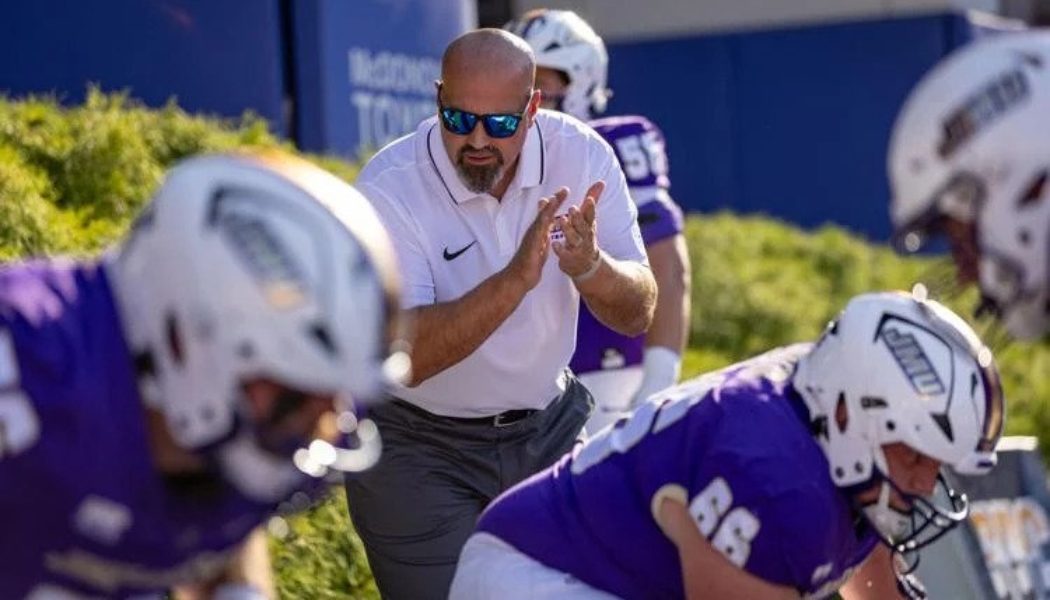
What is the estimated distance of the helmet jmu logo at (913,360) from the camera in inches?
171

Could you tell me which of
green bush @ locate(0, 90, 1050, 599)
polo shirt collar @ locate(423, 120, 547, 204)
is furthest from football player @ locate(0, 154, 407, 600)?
polo shirt collar @ locate(423, 120, 547, 204)

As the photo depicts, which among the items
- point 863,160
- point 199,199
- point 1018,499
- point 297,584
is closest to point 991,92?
point 199,199

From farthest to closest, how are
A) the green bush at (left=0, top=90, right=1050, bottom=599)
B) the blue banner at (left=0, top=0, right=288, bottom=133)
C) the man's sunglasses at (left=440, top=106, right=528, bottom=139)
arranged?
1. the blue banner at (left=0, top=0, right=288, bottom=133)
2. the green bush at (left=0, top=90, right=1050, bottom=599)
3. the man's sunglasses at (left=440, top=106, right=528, bottom=139)

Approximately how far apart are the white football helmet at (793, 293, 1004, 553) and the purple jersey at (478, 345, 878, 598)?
0.08 metres

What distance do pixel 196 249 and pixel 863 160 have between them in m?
11.6

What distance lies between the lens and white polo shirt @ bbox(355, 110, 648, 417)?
575 cm

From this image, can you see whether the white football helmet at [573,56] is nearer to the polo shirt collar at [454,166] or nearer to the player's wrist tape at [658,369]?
the player's wrist tape at [658,369]

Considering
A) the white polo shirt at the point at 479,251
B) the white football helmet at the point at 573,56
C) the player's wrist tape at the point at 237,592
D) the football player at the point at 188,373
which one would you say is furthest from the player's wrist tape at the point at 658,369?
the football player at the point at 188,373

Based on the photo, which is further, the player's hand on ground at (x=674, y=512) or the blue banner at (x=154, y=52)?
the blue banner at (x=154, y=52)

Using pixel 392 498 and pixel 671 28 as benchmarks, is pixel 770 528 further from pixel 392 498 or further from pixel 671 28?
pixel 671 28

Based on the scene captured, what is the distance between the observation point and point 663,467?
462cm

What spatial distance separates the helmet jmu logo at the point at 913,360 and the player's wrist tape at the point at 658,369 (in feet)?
8.15

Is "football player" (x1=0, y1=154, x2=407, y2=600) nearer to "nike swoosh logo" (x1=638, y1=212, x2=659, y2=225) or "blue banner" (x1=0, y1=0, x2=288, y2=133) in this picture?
"nike swoosh logo" (x1=638, y1=212, x2=659, y2=225)

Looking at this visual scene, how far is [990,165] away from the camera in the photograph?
11.2 ft
